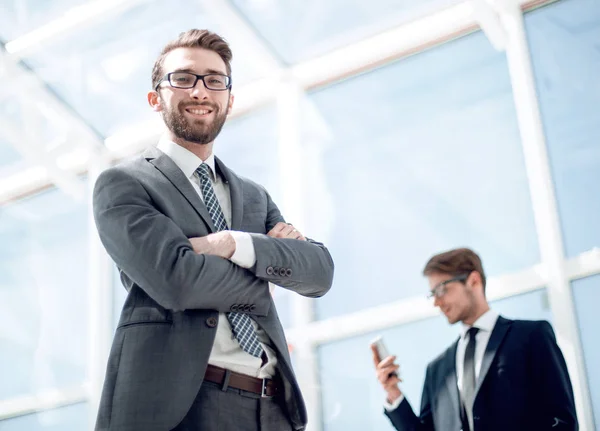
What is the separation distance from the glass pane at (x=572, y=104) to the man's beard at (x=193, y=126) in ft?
8.66

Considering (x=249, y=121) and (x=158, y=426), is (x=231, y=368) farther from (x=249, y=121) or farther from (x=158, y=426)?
(x=249, y=121)

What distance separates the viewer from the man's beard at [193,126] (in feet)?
6.48

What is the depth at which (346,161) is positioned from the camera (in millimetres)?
5082

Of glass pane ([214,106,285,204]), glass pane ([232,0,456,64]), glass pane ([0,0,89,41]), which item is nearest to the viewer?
glass pane ([232,0,456,64])

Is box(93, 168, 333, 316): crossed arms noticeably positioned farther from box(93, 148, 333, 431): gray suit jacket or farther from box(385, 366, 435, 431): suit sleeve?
box(385, 366, 435, 431): suit sleeve

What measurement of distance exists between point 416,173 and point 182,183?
119 inches

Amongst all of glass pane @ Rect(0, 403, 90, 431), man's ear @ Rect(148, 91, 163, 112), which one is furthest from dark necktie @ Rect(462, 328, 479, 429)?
glass pane @ Rect(0, 403, 90, 431)

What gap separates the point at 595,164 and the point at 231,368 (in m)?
2.96

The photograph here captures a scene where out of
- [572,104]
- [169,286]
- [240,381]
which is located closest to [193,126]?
[169,286]

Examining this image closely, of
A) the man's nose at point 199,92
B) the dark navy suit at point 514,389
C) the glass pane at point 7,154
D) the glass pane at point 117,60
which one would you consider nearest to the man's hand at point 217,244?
the man's nose at point 199,92

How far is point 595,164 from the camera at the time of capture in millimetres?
4133

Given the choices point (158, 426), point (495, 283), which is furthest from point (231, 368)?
point (495, 283)

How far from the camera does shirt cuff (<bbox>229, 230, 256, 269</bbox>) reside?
1.79 m

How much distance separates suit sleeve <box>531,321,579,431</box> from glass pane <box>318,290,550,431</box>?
98cm
